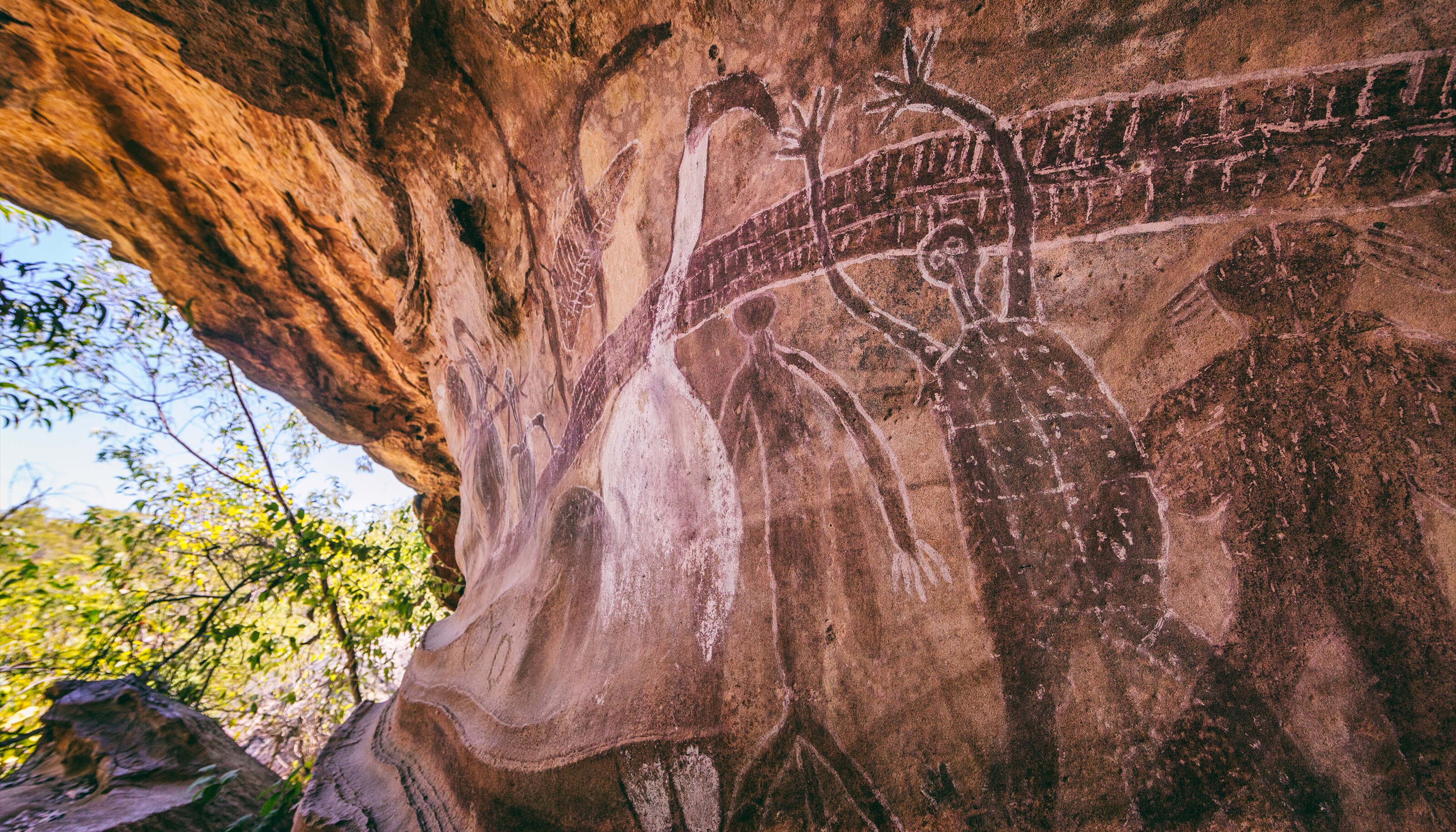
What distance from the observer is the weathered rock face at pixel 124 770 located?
2311mm

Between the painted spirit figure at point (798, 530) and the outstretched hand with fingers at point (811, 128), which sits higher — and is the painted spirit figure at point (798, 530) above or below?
below

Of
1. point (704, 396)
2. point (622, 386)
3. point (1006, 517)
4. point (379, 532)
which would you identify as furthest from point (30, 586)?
point (1006, 517)

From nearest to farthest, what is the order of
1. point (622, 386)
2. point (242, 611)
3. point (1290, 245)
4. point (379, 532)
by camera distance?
point (1290, 245) < point (622, 386) < point (242, 611) < point (379, 532)

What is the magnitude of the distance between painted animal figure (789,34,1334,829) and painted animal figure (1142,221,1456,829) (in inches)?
4.2

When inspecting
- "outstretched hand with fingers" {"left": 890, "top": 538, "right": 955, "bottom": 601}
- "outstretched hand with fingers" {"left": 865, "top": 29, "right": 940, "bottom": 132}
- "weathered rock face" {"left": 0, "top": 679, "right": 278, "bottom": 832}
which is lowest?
"weathered rock face" {"left": 0, "top": 679, "right": 278, "bottom": 832}

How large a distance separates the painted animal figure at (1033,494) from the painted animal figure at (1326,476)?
0.11m

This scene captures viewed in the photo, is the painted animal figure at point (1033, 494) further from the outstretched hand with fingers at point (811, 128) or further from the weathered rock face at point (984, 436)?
the outstretched hand with fingers at point (811, 128)

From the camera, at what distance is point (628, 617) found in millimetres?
1863

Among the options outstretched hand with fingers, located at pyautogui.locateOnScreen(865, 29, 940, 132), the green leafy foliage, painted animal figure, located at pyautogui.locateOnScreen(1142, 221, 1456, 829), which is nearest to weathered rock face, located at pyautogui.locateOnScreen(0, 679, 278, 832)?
the green leafy foliage

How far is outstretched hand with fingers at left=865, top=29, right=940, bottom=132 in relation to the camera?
5.09 ft

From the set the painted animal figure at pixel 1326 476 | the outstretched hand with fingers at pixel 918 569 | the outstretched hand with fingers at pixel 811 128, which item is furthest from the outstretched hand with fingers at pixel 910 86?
the outstretched hand with fingers at pixel 918 569

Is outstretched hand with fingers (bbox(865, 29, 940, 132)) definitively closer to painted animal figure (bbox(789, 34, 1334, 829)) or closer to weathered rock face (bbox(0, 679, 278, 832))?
painted animal figure (bbox(789, 34, 1334, 829))

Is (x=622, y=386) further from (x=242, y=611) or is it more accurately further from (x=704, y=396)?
(x=242, y=611)

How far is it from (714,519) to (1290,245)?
61.1 inches
